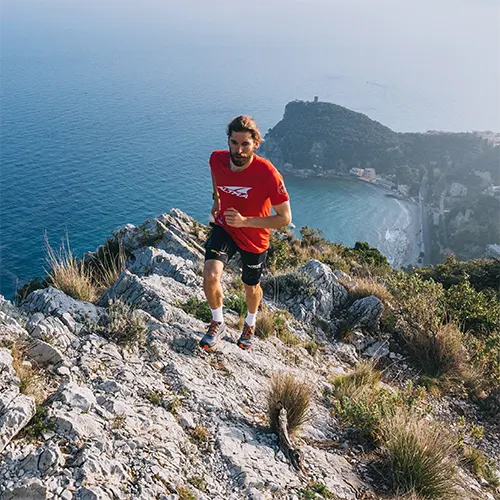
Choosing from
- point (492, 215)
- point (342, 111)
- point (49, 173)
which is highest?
point (342, 111)

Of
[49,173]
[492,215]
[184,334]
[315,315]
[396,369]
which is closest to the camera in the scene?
[184,334]

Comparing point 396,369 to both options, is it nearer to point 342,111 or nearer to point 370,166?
point 370,166

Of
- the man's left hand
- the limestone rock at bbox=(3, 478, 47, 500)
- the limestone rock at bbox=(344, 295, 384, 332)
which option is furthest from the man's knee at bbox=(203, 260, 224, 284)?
the limestone rock at bbox=(344, 295, 384, 332)

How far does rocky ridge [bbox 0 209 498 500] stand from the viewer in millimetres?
2758

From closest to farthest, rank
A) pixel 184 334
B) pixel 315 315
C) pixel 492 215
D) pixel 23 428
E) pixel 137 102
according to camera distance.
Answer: pixel 23 428 < pixel 184 334 < pixel 315 315 < pixel 492 215 < pixel 137 102

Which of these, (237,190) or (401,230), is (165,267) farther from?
(401,230)

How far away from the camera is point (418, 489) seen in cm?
349

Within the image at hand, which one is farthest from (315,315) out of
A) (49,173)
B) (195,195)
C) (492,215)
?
(492,215)

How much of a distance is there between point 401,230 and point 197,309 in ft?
284

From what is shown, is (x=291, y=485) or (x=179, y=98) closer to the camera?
(x=291, y=485)

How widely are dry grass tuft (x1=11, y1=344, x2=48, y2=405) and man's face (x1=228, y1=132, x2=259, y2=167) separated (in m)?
3.09

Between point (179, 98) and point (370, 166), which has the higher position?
point (179, 98)

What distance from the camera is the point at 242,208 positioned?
5012 mm

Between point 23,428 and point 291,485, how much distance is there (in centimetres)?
221
